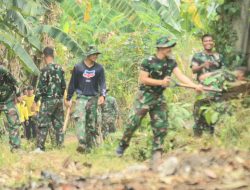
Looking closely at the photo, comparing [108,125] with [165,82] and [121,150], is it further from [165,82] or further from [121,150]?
[165,82]

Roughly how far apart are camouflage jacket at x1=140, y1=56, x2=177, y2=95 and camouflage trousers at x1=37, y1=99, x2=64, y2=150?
2660 mm

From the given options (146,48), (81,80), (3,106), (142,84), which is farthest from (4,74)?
(146,48)

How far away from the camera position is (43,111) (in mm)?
9625

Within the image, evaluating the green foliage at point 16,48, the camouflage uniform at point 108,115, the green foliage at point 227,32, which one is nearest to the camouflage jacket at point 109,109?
the camouflage uniform at point 108,115

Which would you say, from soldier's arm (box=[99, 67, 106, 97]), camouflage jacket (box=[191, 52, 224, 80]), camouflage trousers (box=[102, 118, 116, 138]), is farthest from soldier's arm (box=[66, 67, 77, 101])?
camouflage trousers (box=[102, 118, 116, 138])

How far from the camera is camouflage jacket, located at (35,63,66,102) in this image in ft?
31.4

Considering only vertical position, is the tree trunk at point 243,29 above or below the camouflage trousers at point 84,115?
above

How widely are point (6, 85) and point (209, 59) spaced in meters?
3.27

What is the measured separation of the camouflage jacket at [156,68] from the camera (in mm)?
7312

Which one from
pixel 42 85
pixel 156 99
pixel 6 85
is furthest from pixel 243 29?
pixel 6 85

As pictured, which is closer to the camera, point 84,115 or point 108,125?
point 84,115

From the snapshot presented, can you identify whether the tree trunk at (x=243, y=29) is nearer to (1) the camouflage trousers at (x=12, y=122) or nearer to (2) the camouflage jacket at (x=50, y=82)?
(2) the camouflage jacket at (x=50, y=82)

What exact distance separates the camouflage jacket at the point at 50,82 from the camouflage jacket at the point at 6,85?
0.46 m

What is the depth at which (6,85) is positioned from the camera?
926cm
